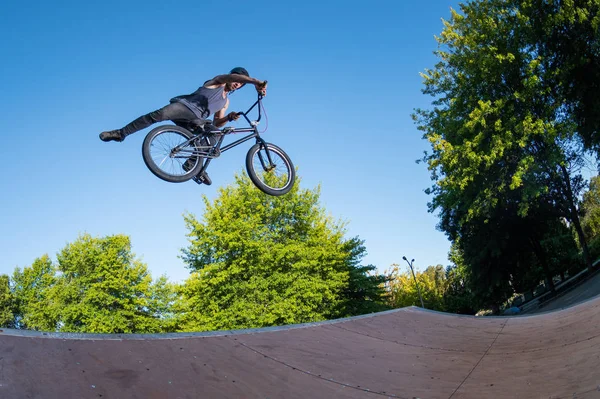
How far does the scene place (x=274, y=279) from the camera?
2311 centimetres

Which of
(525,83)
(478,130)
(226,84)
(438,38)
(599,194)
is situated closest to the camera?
(226,84)

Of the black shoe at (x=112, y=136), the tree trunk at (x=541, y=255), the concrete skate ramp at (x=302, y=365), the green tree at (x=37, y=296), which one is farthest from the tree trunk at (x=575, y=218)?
the green tree at (x=37, y=296)

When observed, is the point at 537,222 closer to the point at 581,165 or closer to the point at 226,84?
the point at 581,165

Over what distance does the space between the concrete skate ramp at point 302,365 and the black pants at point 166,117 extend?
2901mm

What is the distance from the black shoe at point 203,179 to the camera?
673 cm

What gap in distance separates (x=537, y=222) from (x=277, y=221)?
1654 centimetres

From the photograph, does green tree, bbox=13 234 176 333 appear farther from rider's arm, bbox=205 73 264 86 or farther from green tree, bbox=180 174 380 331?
rider's arm, bbox=205 73 264 86

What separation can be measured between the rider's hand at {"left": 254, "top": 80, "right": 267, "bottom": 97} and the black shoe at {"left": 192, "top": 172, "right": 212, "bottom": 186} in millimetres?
1594

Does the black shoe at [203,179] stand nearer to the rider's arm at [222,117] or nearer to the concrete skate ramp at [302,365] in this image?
the rider's arm at [222,117]

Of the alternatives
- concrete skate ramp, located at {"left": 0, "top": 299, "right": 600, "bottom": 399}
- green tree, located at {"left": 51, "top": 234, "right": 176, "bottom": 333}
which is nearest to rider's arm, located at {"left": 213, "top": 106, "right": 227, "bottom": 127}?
concrete skate ramp, located at {"left": 0, "top": 299, "right": 600, "bottom": 399}

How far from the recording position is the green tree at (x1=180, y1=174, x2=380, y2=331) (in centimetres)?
2239

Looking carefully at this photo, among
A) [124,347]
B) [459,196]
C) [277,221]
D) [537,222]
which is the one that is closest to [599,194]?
[537,222]

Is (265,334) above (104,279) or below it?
below

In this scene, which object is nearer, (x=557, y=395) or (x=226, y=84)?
(x=557, y=395)
